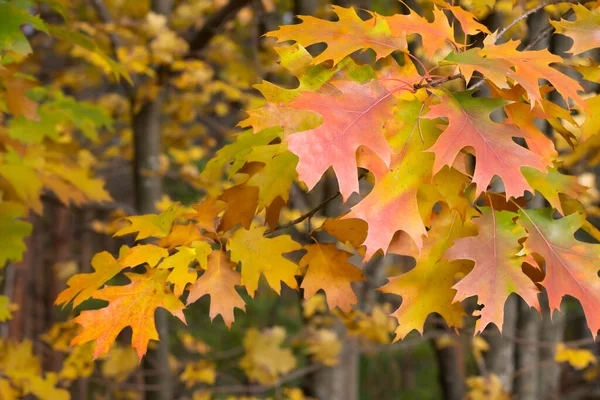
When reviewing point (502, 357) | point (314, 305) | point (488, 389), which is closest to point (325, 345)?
point (314, 305)

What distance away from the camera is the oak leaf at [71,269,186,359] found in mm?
1076

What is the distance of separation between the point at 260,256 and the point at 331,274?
0.17 meters

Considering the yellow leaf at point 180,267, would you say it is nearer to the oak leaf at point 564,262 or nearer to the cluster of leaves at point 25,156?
the oak leaf at point 564,262

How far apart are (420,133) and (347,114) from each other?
131 millimetres

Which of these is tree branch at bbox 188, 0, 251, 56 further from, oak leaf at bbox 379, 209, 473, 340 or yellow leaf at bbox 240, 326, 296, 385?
oak leaf at bbox 379, 209, 473, 340

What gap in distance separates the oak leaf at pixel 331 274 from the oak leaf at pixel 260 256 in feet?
0.21

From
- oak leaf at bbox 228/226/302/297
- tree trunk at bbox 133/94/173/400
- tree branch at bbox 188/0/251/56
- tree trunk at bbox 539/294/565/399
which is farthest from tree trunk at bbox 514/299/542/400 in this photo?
oak leaf at bbox 228/226/302/297

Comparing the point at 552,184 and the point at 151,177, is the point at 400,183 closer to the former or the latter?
the point at 552,184

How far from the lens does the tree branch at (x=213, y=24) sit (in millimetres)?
3165

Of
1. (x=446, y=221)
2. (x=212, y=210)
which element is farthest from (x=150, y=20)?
(x=446, y=221)

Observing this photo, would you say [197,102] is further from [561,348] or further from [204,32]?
[561,348]

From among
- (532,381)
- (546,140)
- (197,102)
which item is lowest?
(532,381)

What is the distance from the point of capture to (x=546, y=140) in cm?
107

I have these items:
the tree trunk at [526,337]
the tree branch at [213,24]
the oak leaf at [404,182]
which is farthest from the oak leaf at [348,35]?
the tree trunk at [526,337]
